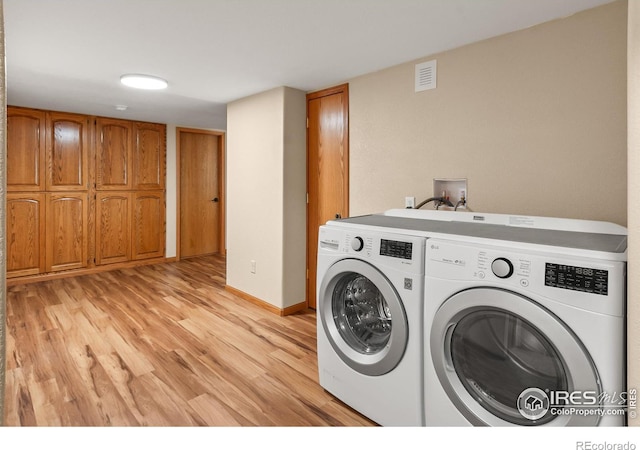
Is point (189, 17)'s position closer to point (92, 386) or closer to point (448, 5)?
point (448, 5)

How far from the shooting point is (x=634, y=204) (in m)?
0.95

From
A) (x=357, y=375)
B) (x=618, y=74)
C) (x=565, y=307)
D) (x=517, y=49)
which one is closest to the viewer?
(x=565, y=307)

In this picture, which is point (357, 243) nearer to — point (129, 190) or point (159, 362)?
point (159, 362)

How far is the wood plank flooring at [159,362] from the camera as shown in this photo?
194 cm

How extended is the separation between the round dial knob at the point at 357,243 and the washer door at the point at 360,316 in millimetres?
66

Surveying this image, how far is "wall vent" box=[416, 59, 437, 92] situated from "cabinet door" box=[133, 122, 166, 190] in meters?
4.23

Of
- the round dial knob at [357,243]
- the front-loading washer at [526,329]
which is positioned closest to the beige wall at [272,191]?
the round dial knob at [357,243]

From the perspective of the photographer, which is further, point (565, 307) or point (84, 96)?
point (84, 96)

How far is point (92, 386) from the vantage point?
2.19m

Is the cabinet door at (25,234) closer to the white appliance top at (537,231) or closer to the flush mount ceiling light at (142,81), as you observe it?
the flush mount ceiling light at (142,81)

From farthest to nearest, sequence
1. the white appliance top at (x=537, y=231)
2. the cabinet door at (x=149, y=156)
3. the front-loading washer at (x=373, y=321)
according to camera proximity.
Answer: the cabinet door at (x=149, y=156) < the front-loading washer at (x=373, y=321) < the white appliance top at (x=537, y=231)

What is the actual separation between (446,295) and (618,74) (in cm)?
139
